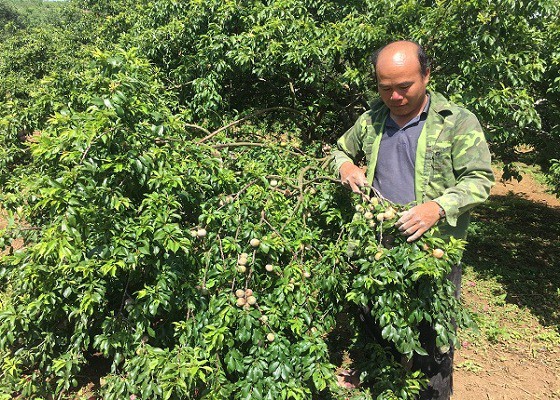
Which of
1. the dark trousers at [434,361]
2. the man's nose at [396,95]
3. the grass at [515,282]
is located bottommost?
the grass at [515,282]

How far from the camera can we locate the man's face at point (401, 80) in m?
1.78

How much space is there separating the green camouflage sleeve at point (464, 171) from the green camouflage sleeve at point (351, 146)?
1.52 feet

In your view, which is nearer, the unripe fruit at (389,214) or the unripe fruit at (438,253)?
the unripe fruit at (438,253)

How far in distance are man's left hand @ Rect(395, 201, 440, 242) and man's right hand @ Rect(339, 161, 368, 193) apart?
30 centimetres

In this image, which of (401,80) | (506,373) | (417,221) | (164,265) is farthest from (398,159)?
(506,373)

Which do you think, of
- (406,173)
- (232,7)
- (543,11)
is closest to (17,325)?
(406,173)

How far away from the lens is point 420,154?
192 centimetres

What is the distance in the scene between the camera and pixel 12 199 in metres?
2.07

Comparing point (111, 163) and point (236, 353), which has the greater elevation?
point (111, 163)

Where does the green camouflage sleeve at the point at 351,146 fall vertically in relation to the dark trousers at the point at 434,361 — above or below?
above

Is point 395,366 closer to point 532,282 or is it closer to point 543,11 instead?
point 543,11

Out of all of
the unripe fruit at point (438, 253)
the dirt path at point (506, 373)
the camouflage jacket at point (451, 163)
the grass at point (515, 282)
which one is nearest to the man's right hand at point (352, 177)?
the camouflage jacket at point (451, 163)

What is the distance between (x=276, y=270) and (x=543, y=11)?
9.29 ft

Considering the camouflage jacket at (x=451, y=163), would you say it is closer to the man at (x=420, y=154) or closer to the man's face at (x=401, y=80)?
the man at (x=420, y=154)
